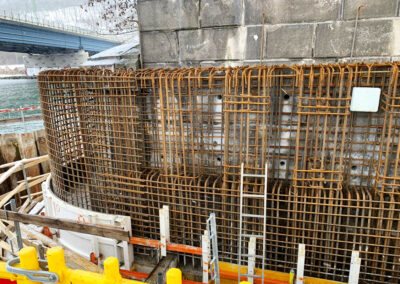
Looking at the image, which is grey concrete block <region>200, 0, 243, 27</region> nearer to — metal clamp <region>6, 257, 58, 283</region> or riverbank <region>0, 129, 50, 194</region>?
metal clamp <region>6, 257, 58, 283</region>

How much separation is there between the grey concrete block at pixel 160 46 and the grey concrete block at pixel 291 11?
177 centimetres

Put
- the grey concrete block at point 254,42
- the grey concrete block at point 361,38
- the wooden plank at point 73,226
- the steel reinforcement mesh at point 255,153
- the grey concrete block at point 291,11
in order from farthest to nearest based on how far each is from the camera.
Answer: the grey concrete block at point 254,42
the wooden plank at point 73,226
the grey concrete block at point 291,11
the grey concrete block at point 361,38
the steel reinforcement mesh at point 255,153

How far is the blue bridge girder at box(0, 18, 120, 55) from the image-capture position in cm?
2719

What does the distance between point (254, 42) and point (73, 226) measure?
5.39m

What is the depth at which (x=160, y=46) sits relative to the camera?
686cm

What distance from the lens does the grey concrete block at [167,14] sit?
21.1 feet

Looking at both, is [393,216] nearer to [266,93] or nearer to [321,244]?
[321,244]

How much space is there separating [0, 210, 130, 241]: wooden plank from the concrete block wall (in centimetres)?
391

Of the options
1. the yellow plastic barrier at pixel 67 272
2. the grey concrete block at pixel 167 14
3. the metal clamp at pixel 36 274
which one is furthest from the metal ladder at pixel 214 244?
the grey concrete block at pixel 167 14

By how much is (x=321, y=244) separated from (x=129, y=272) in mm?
4092

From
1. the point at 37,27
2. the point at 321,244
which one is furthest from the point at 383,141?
the point at 37,27

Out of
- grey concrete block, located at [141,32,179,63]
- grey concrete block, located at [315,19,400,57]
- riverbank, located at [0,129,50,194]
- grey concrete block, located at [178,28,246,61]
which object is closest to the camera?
grey concrete block, located at [315,19,400,57]

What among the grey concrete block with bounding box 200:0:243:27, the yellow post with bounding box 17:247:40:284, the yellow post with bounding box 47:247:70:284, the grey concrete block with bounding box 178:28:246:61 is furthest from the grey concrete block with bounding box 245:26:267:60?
the yellow post with bounding box 17:247:40:284

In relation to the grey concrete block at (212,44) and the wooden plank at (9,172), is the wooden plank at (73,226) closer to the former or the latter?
the wooden plank at (9,172)
